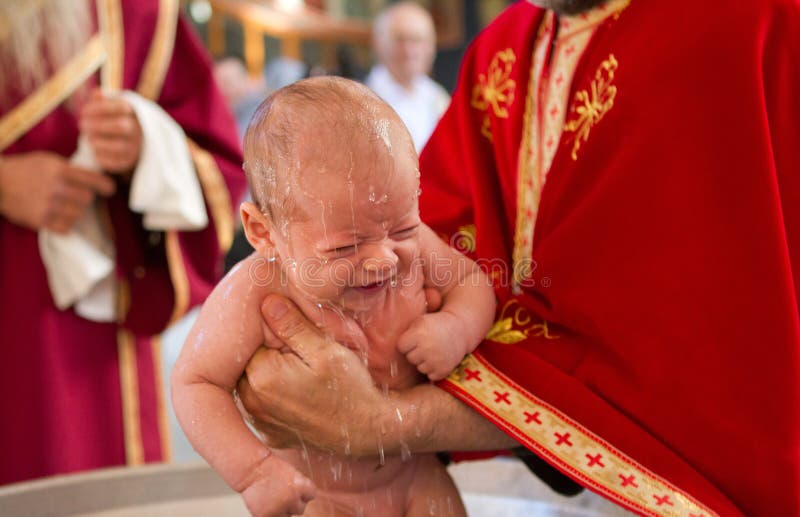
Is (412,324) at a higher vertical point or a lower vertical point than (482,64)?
lower

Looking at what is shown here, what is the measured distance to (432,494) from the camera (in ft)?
3.86

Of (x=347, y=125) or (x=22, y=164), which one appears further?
(x=22, y=164)

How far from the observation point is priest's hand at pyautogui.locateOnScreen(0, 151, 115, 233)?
1.91m

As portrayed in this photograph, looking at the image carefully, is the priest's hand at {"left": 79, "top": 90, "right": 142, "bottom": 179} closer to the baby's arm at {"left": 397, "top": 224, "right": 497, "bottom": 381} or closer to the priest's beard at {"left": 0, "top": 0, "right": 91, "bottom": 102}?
the priest's beard at {"left": 0, "top": 0, "right": 91, "bottom": 102}

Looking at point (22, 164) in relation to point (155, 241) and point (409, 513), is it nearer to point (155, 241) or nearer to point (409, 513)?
point (155, 241)

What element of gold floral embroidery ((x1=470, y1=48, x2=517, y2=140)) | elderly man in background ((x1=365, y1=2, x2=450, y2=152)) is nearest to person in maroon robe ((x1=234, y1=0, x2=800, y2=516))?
gold floral embroidery ((x1=470, y1=48, x2=517, y2=140))

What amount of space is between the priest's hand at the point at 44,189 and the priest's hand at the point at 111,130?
52 millimetres

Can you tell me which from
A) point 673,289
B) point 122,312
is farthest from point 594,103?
point 122,312

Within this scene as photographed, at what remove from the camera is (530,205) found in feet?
4.56

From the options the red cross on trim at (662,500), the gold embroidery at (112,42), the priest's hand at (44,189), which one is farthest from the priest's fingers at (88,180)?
the red cross on trim at (662,500)

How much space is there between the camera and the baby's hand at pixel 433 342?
1123 millimetres

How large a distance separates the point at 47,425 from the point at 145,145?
2.25ft

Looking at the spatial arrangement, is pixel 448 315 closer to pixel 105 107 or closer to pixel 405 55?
pixel 105 107

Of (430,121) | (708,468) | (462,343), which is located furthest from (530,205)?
(430,121)
